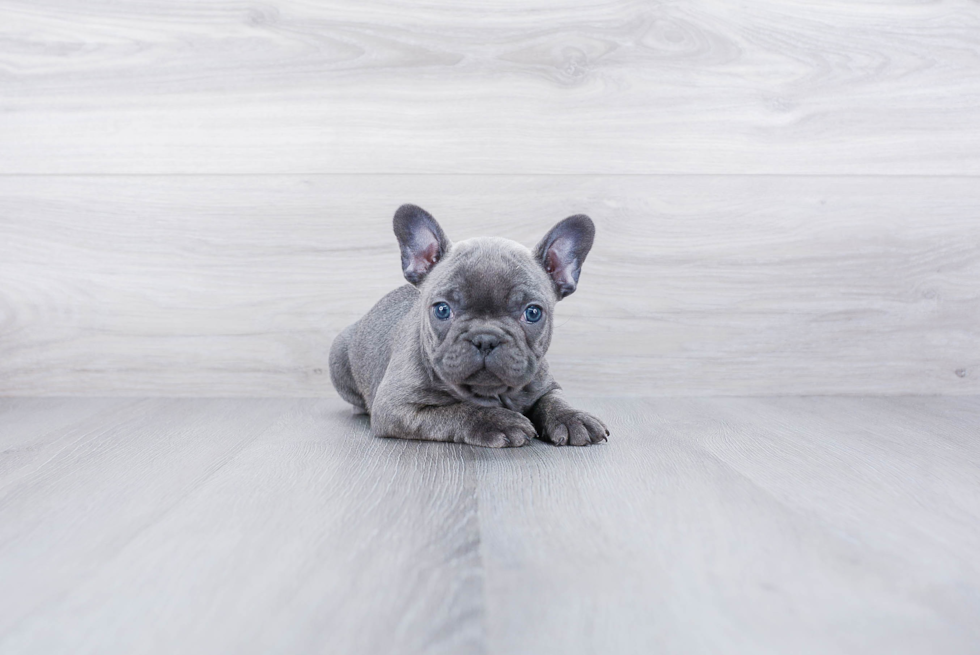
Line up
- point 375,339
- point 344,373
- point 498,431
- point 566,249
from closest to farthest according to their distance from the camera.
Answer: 1. point 498,431
2. point 566,249
3. point 375,339
4. point 344,373

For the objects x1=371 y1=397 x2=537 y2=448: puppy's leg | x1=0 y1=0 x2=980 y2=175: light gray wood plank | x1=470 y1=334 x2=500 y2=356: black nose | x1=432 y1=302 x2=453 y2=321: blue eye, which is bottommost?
x1=371 y1=397 x2=537 y2=448: puppy's leg

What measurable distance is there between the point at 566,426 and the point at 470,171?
1.23 metres

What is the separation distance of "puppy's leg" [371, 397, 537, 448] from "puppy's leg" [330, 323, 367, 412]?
1.47ft

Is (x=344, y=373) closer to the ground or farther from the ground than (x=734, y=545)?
closer to the ground

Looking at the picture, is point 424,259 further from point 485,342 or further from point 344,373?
point 344,373

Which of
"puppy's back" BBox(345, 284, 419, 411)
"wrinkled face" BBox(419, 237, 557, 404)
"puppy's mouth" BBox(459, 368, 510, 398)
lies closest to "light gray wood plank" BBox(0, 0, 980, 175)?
"puppy's back" BBox(345, 284, 419, 411)

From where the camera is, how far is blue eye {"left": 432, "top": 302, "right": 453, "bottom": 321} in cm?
190

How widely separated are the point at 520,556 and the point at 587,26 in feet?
7.29

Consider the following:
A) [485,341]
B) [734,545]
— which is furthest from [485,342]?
[734,545]

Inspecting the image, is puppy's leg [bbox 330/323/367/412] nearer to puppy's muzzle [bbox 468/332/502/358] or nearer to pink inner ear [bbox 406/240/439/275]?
pink inner ear [bbox 406/240/439/275]

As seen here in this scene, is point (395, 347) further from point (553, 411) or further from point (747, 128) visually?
point (747, 128)

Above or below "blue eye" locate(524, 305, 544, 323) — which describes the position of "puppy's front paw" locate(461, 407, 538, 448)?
below

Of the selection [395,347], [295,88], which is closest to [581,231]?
[395,347]

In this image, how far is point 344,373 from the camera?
246 centimetres
